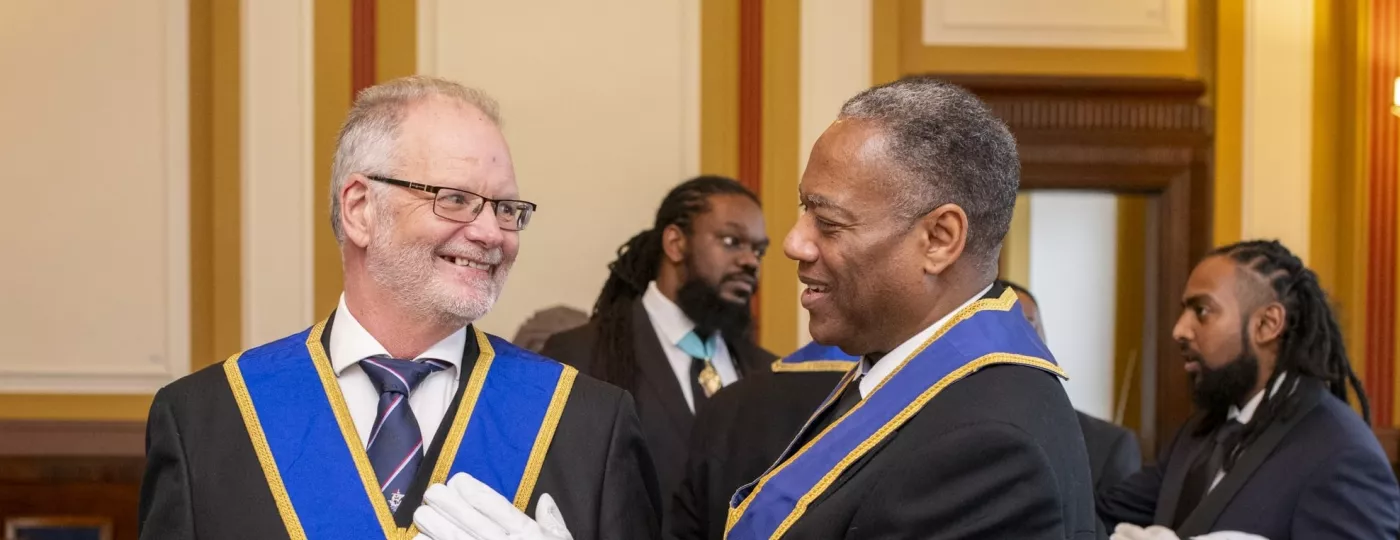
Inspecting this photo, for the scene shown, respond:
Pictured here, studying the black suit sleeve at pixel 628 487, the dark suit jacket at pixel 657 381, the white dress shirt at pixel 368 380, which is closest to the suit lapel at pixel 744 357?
the dark suit jacket at pixel 657 381

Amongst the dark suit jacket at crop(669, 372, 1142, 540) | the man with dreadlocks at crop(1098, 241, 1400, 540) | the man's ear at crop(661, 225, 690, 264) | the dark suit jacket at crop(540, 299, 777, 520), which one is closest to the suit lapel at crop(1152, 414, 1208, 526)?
the man with dreadlocks at crop(1098, 241, 1400, 540)

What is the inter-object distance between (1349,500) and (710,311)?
161 cm

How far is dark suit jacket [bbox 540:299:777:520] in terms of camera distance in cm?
351

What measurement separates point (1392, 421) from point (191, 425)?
4.92 meters

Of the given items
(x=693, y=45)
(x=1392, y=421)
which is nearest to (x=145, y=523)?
(x=693, y=45)

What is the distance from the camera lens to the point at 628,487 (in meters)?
2.01

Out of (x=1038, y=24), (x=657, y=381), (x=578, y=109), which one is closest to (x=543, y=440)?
(x=657, y=381)

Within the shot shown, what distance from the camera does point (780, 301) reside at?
17.3 feet

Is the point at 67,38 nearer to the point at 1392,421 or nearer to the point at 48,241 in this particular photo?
the point at 48,241

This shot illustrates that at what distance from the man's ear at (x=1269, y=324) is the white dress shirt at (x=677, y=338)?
4.16 feet

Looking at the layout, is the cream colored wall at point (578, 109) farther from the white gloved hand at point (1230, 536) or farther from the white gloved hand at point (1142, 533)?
the white gloved hand at point (1230, 536)

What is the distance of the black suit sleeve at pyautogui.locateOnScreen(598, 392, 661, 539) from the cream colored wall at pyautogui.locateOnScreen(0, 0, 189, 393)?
11.7 feet

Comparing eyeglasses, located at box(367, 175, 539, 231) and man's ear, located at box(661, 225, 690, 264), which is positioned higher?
eyeglasses, located at box(367, 175, 539, 231)

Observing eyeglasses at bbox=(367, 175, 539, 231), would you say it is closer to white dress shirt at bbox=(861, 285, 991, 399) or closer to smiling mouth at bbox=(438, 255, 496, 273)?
smiling mouth at bbox=(438, 255, 496, 273)
